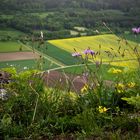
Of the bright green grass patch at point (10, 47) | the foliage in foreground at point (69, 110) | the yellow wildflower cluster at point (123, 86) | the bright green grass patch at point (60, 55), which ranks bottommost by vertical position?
the bright green grass patch at point (60, 55)

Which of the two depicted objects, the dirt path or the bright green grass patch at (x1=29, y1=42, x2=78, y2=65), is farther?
the bright green grass patch at (x1=29, y1=42, x2=78, y2=65)

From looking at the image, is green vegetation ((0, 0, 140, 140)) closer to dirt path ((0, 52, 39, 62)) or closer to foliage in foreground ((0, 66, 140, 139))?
foliage in foreground ((0, 66, 140, 139))

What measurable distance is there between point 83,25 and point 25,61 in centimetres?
3950

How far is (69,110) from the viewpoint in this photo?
12.4 ft

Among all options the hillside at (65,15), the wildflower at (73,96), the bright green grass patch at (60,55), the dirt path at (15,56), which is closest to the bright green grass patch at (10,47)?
the dirt path at (15,56)

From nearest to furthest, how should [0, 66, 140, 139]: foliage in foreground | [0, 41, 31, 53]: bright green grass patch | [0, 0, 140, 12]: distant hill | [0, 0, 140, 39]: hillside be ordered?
[0, 66, 140, 139]: foliage in foreground → [0, 41, 31, 53]: bright green grass patch → [0, 0, 140, 39]: hillside → [0, 0, 140, 12]: distant hill

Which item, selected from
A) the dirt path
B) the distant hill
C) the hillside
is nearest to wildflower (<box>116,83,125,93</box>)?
the dirt path

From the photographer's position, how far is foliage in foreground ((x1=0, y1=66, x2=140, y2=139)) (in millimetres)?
3266

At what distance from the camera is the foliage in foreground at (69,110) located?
3.27 meters

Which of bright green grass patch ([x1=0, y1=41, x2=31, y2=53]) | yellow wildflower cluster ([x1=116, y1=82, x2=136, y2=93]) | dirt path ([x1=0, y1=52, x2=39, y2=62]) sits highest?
yellow wildflower cluster ([x1=116, y1=82, x2=136, y2=93])

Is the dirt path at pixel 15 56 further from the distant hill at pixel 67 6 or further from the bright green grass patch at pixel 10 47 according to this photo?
the distant hill at pixel 67 6

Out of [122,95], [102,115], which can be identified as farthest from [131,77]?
[102,115]

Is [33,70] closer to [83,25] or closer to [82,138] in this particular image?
[82,138]

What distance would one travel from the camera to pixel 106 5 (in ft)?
317
